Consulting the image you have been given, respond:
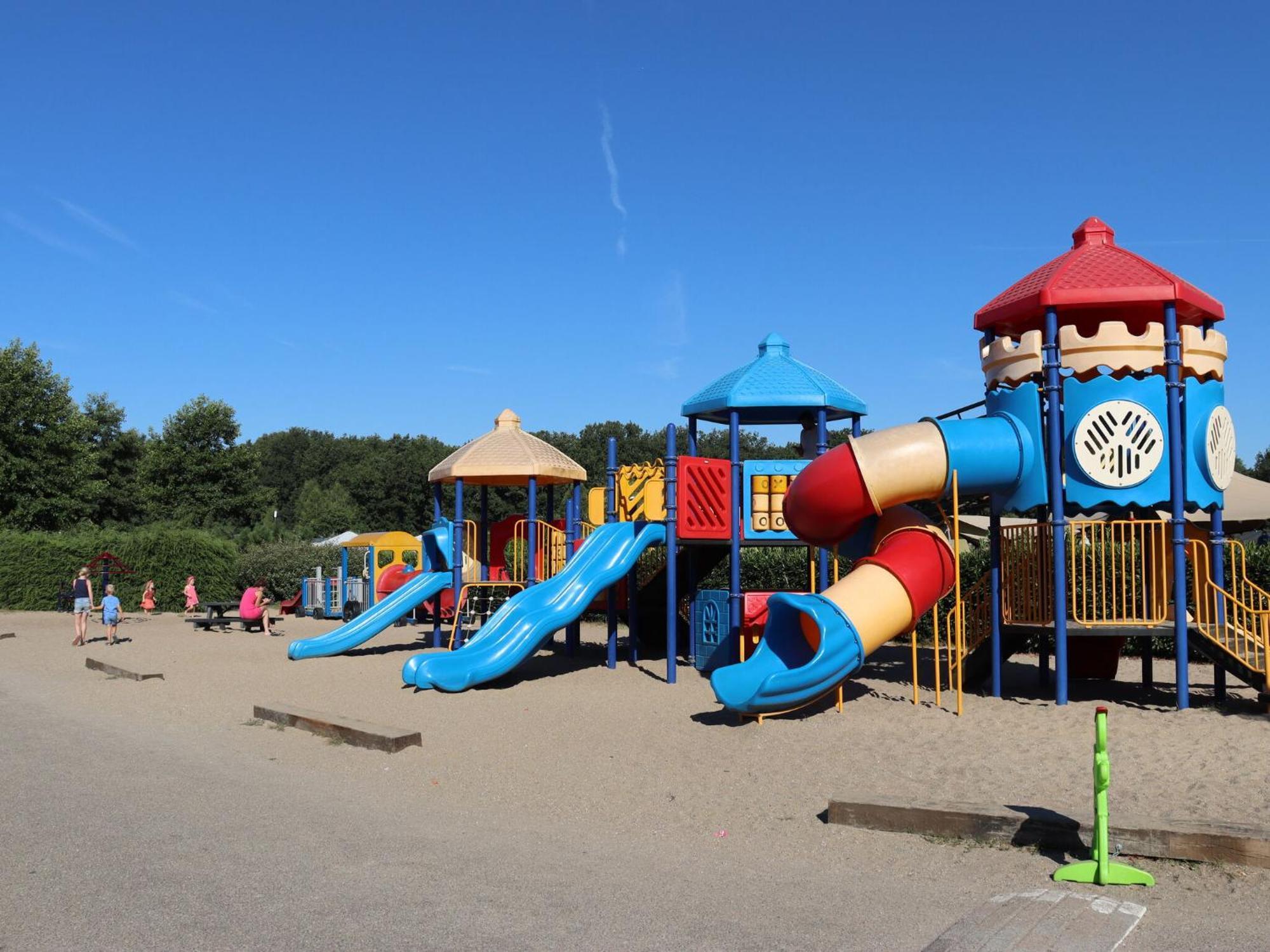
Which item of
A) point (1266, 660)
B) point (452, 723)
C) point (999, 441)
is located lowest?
point (452, 723)

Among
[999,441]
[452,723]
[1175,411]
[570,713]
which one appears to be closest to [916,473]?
[999,441]

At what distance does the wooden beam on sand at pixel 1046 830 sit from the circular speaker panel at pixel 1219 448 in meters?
6.69

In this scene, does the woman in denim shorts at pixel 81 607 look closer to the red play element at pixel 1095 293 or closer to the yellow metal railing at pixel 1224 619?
the red play element at pixel 1095 293

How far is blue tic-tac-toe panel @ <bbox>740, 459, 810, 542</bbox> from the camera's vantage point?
604 inches

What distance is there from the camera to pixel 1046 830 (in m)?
6.50

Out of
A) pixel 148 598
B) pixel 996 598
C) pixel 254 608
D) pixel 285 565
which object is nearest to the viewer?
pixel 996 598

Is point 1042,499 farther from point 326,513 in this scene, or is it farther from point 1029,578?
point 326,513

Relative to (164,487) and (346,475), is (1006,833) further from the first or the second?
(346,475)

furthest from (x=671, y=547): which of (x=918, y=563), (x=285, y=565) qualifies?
(x=285, y=565)

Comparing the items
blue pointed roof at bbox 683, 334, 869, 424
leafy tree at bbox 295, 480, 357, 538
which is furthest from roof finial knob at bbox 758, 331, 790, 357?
leafy tree at bbox 295, 480, 357, 538

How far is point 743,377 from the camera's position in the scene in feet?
52.7

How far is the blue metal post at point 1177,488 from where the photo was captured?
11625 millimetres

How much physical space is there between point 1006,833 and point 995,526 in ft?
22.4

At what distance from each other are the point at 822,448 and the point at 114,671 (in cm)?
1091
